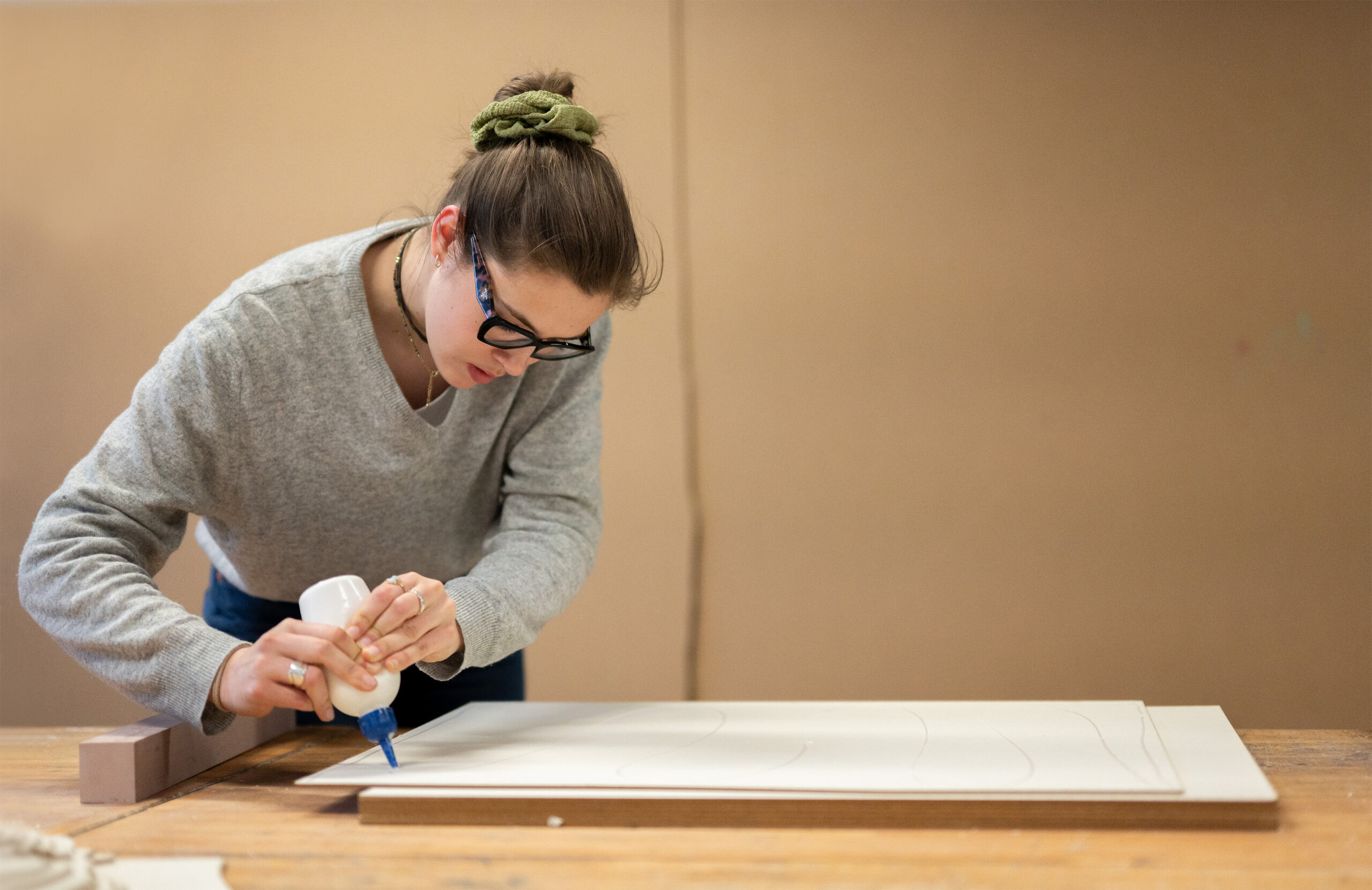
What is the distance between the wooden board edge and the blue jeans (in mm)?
515

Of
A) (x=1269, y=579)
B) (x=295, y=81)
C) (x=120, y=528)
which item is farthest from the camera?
(x=295, y=81)

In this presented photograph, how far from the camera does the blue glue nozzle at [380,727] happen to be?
930 millimetres

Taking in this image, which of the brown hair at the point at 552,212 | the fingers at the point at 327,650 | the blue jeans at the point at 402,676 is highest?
the brown hair at the point at 552,212

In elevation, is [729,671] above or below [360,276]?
below

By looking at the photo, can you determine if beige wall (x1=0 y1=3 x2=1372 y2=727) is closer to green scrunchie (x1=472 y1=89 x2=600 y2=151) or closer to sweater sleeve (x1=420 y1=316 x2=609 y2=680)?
sweater sleeve (x1=420 y1=316 x2=609 y2=680)

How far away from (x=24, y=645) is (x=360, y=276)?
69.2 inches

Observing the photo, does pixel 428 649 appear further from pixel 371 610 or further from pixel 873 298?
pixel 873 298

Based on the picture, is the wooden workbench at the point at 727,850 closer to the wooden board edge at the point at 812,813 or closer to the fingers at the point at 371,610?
the wooden board edge at the point at 812,813

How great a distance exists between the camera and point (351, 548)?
1.24m

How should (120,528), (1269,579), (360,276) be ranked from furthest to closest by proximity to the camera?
1. (1269,579)
2. (360,276)
3. (120,528)

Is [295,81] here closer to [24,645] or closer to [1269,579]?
[24,645]

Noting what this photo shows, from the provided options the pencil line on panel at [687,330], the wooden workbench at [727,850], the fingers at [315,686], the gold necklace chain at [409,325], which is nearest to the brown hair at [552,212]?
the gold necklace chain at [409,325]

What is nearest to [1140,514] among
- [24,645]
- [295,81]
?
[295,81]

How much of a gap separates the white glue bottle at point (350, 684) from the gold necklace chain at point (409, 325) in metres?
0.30
